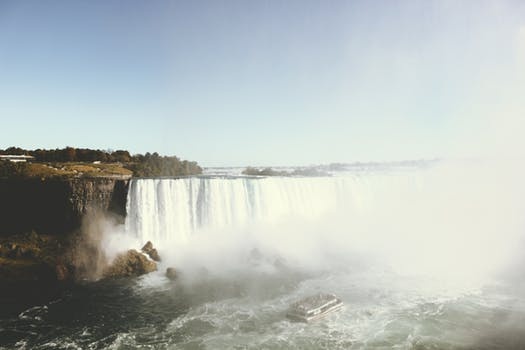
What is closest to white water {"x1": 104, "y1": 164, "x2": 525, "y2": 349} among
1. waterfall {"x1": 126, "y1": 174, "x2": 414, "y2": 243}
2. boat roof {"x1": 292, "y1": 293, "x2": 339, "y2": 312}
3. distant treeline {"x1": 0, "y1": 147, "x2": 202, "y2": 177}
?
waterfall {"x1": 126, "y1": 174, "x2": 414, "y2": 243}

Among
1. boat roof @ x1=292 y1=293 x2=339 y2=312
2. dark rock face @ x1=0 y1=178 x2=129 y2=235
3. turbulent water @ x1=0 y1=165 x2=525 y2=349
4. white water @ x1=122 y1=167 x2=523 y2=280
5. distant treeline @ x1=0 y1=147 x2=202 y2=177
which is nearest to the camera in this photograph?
turbulent water @ x1=0 y1=165 x2=525 y2=349

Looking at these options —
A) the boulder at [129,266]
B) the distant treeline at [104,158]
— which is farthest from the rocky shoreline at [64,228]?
the distant treeline at [104,158]

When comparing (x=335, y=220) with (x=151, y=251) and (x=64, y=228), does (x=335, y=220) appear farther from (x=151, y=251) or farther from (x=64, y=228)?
(x=64, y=228)

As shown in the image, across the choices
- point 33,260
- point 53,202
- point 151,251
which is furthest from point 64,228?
point 151,251

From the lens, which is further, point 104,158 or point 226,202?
point 104,158

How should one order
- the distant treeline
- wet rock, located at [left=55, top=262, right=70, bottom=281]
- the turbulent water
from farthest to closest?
the distant treeline, wet rock, located at [left=55, top=262, right=70, bottom=281], the turbulent water

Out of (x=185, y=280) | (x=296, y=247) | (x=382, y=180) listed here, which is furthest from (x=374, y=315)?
(x=382, y=180)

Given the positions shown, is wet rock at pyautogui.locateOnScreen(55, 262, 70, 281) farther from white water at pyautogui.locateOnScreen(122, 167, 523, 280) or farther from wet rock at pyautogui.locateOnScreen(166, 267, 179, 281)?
wet rock at pyautogui.locateOnScreen(166, 267, 179, 281)
